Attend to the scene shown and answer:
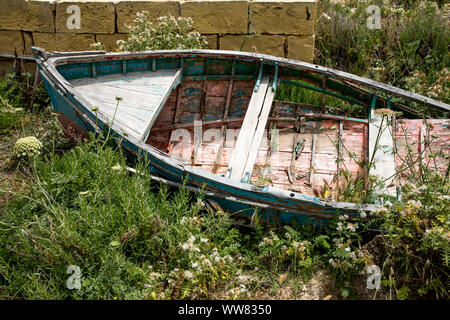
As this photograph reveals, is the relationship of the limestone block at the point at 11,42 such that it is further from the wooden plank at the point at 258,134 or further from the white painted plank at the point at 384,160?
the white painted plank at the point at 384,160

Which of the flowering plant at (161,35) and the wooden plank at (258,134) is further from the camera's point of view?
the flowering plant at (161,35)

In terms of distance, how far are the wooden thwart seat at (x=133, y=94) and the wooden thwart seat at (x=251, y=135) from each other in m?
0.96

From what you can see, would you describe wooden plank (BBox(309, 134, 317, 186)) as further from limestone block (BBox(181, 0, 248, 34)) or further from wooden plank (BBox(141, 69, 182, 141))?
limestone block (BBox(181, 0, 248, 34))

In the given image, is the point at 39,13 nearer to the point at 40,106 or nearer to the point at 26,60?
the point at 26,60

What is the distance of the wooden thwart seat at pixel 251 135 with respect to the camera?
4207mm

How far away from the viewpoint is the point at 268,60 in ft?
17.7

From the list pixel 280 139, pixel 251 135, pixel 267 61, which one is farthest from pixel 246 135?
pixel 267 61

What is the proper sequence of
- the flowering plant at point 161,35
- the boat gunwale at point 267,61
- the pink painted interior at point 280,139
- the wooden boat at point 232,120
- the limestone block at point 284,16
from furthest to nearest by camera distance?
the limestone block at point 284,16
the flowering plant at point 161,35
the boat gunwale at point 267,61
the pink painted interior at point 280,139
the wooden boat at point 232,120

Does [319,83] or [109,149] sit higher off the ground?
[319,83]

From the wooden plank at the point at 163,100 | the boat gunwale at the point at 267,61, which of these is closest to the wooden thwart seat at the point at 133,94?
the wooden plank at the point at 163,100

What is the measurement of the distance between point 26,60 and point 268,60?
3976 mm

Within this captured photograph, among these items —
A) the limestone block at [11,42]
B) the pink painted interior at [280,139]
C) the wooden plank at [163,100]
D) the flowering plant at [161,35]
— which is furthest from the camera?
the limestone block at [11,42]

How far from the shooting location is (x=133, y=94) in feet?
16.3

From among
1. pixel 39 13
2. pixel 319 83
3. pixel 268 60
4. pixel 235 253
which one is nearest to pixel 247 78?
pixel 268 60
